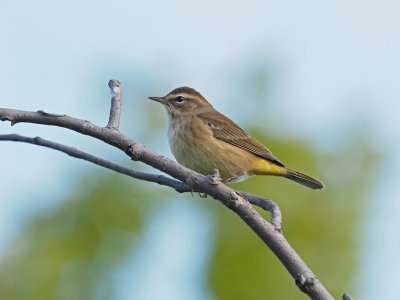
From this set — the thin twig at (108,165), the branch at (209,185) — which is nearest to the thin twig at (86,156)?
the thin twig at (108,165)

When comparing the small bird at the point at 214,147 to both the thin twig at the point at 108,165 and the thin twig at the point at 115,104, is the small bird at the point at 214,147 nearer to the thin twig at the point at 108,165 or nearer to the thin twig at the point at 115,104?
the thin twig at the point at 108,165

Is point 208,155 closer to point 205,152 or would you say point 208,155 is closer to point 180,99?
point 205,152

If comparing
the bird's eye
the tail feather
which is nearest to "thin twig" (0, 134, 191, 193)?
the tail feather

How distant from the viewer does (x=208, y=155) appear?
686 centimetres

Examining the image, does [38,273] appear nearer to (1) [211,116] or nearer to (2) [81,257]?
Result: (2) [81,257]

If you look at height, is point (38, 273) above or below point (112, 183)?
below

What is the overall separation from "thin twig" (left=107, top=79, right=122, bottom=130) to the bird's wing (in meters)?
3.33

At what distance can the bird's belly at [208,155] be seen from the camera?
6730 mm

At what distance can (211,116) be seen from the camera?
7.88 metres

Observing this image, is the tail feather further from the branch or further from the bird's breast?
the branch

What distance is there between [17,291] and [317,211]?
4685mm

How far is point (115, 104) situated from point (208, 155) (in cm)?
303

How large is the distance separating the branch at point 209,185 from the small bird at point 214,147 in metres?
3.33

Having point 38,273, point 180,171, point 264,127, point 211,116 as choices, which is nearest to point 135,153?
point 180,171
